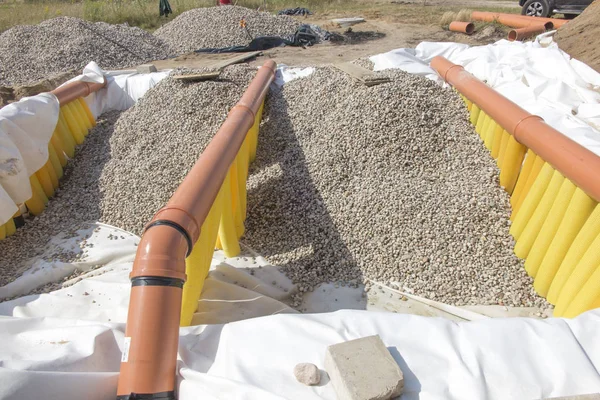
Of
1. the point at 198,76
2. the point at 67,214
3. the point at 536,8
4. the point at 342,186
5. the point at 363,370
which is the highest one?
the point at 536,8

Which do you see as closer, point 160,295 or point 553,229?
point 160,295

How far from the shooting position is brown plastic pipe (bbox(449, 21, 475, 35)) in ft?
31.3

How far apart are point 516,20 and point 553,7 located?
1.28 metres

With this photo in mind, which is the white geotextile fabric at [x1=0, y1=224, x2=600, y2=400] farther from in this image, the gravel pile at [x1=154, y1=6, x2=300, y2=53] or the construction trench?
the gravel pile at [x1=154, y1=6, x2=300, y2=53]

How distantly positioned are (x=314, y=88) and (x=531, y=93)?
7.12 ft

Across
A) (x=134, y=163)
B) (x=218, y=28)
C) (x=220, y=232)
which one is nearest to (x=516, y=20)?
(x=218, y=28)

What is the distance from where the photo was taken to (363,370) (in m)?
1.47

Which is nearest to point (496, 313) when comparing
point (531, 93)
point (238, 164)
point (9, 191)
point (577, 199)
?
point (577, 199)

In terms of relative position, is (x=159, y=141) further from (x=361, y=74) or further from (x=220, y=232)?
(x=361, y=74)

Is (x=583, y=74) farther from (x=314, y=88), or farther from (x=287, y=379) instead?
(x=287, y=379)

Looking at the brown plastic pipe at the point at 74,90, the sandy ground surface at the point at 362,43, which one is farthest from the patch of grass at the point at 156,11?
the brown plastic pipe at the point at 74,90

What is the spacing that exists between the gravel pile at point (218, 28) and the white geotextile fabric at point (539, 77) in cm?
498

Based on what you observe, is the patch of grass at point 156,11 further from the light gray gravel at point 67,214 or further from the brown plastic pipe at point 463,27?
the light gray gravel at point 67,214

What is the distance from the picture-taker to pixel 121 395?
1.54m
